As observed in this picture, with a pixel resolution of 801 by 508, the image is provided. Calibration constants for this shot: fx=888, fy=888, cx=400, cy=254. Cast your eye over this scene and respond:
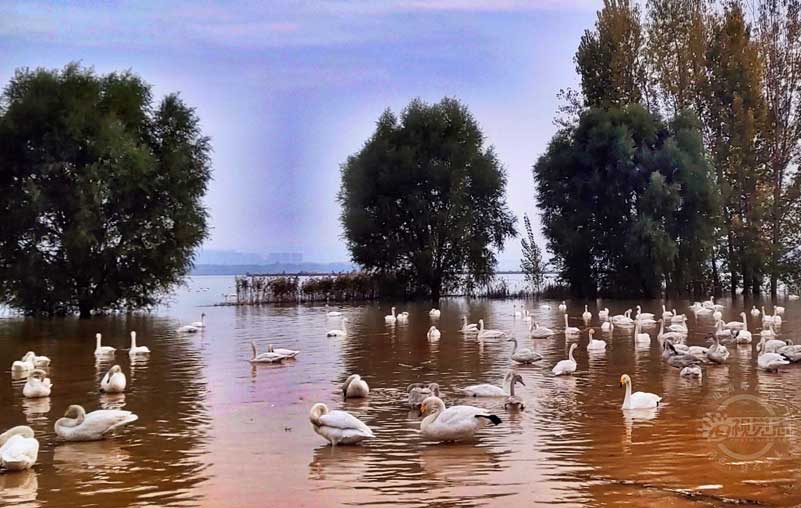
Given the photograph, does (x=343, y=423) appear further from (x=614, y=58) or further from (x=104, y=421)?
(x=614, y=58)

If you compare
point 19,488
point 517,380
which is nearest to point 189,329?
point 517,380

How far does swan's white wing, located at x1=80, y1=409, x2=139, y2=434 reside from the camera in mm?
11797

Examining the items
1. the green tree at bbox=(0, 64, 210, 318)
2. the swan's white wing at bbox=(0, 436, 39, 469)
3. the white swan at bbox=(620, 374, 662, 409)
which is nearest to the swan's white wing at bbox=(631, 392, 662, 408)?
the white swan at bbox=(620, 374, 662, 409)

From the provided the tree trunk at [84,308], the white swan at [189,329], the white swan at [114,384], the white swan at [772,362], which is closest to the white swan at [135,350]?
the white swan at [114,384]

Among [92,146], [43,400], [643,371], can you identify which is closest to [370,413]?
[43,400]

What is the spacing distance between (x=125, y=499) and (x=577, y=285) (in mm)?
45281

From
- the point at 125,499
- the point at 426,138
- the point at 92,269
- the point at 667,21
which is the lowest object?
the point at 125,499

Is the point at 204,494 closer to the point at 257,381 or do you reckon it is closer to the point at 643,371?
the point at 257,381

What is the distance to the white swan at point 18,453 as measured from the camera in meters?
10.1

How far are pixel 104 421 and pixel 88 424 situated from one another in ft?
0.68

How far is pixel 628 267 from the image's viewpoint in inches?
1981

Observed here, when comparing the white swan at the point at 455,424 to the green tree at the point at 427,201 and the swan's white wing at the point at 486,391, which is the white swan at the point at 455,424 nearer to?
the swan's white wing at the point at 486,391

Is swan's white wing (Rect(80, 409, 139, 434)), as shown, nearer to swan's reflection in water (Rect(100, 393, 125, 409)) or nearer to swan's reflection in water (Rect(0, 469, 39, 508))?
swan's reflection in water (Rect(0, 469, 39, 508))

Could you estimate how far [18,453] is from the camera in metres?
10.2
